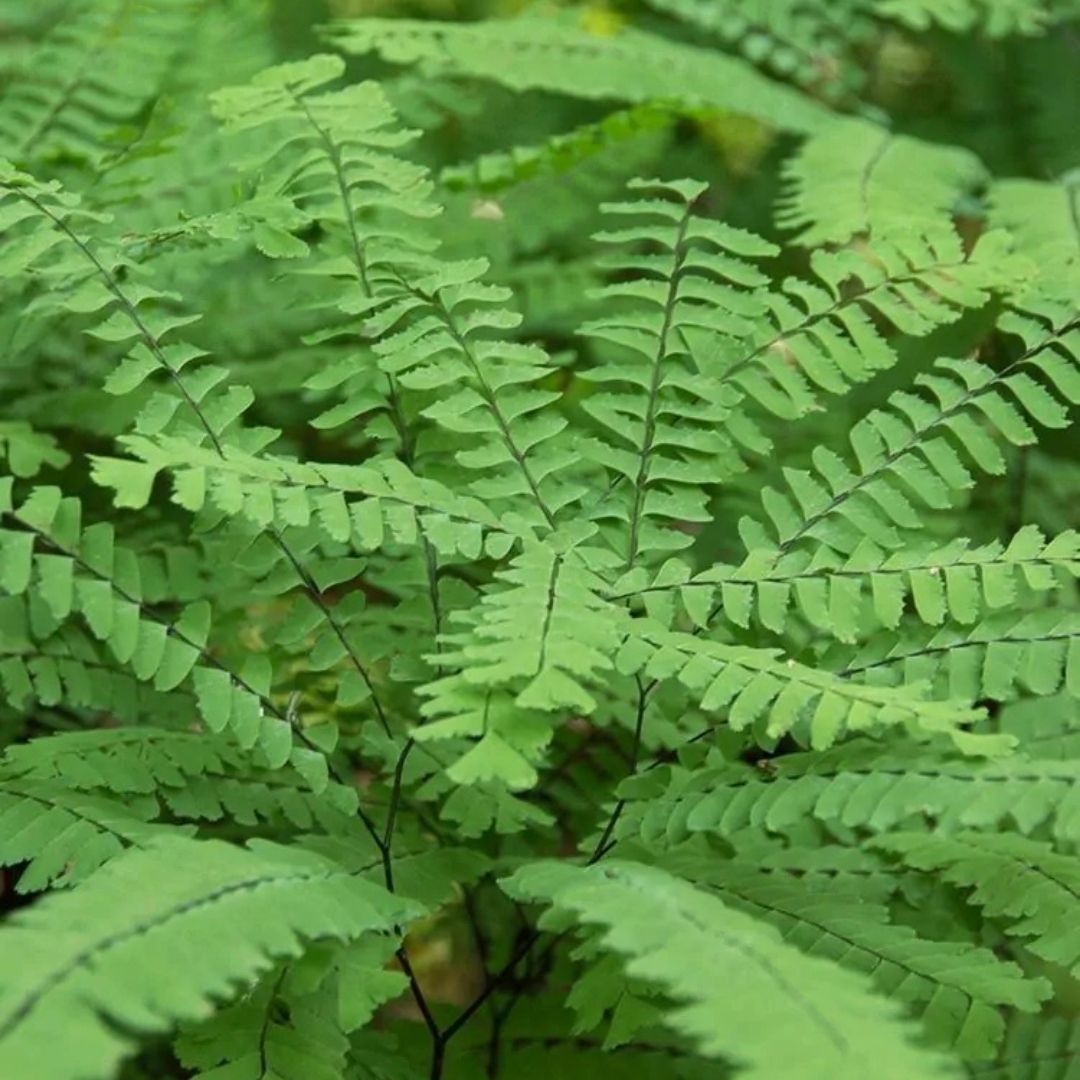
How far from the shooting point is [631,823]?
1.15m

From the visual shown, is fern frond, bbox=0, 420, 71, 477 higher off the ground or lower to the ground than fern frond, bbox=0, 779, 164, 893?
higher

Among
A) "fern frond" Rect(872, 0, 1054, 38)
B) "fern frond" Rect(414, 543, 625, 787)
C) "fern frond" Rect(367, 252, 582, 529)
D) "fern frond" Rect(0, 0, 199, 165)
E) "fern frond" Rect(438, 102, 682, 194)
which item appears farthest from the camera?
"fern frond" Rect(872, 0, 1054, 38)

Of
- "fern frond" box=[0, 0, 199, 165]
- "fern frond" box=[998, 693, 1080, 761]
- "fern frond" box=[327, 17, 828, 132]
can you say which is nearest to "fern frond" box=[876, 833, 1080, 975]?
"fern frond" box=[998, 693, 1080, 761]

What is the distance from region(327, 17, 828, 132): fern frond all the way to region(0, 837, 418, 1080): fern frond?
1.32 meters

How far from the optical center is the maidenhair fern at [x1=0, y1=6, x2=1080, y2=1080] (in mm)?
898

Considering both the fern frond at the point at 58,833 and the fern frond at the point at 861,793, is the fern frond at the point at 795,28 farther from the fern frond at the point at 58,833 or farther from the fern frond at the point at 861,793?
Answer: the fern frond at the point at 58,833

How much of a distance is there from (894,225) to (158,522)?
3.06 ft

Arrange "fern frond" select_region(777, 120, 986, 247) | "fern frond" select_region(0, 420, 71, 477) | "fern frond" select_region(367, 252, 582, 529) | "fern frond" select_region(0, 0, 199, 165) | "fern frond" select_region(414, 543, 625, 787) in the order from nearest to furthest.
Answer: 1. "fern frond" select_region(414, 543, 625, 787)
2. "fern frond" select_region(367, 252, 582, 529)
3. "fern frond" select_region(0, 420, 71, 477)
4. "fern frond" select_region(777, 120, 986, 247)
5. "fern frond" select_region(0, 0, 199, 165)

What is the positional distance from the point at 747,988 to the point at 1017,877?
1.52ft

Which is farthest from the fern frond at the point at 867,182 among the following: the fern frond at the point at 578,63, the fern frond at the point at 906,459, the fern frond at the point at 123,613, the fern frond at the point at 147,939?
the fern frond at the point at 147,939

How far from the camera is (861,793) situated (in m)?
1.01

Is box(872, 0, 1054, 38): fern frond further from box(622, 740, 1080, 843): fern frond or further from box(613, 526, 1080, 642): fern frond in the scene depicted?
box(622, 740, 1080, 843): fern frond

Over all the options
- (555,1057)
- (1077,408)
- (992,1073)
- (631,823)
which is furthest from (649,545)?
(1077,408)

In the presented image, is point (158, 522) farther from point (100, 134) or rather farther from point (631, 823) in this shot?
point (631, 823)
